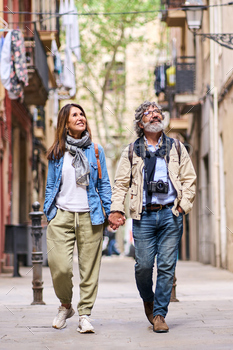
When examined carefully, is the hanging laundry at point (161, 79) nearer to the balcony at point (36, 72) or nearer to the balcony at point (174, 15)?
the balcony at point (174, 15)

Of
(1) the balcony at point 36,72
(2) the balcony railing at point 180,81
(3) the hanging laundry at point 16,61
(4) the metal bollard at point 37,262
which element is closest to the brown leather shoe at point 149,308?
(4) the metal bollard at point 37,262

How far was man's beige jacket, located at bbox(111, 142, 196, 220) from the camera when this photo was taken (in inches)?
224

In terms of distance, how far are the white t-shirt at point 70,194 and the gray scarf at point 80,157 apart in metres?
0.06

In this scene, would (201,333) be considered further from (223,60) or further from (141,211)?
(223,60)

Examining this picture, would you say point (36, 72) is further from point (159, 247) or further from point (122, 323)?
point (159, 247)

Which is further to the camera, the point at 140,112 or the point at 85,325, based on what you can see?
the point at 140,112

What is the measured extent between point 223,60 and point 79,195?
10.1 meters

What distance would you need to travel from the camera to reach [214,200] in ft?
54.1

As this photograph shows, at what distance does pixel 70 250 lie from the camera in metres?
5.83

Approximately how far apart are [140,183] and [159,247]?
1.79 ft

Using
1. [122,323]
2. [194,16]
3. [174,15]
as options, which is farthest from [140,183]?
[174,15]

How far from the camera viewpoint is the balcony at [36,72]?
16.6 m

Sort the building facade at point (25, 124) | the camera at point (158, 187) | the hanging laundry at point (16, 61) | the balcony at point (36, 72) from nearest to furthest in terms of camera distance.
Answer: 1. the camera at point (158, 187)
2. the hanging laundry at point (16, 61)
3. the building facade at point (25, 124)
4. the balcony at point (36, 72)

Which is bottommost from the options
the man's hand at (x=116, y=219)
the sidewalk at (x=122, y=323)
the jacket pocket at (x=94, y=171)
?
the sidewalk at (x=122, y=323)
